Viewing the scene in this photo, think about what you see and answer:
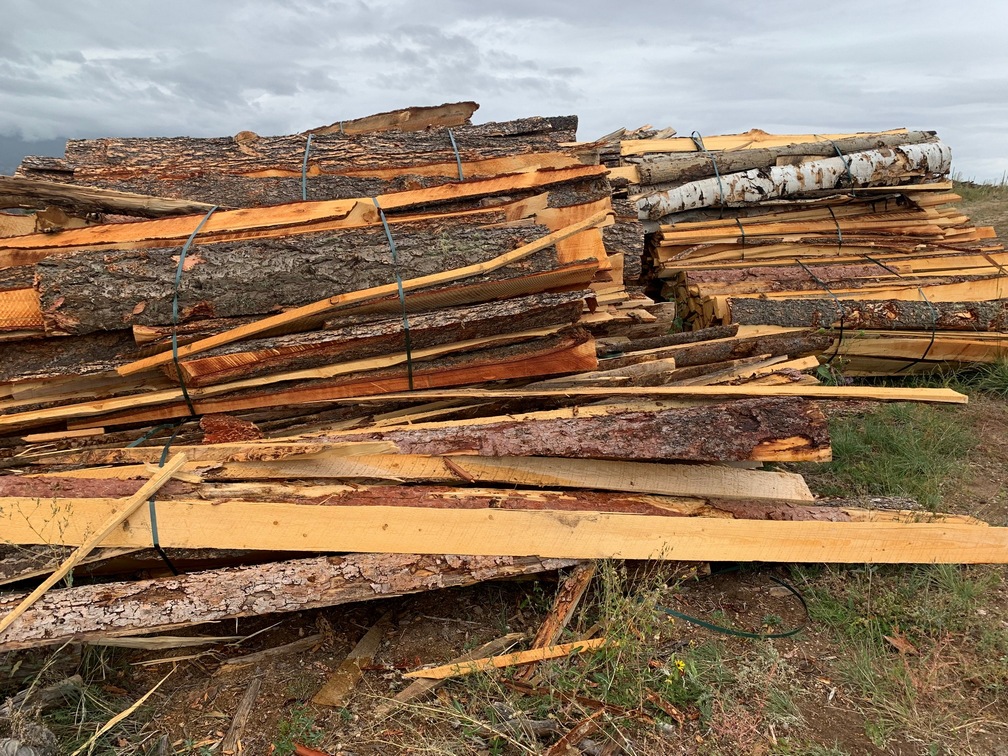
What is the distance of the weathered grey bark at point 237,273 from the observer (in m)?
3.52

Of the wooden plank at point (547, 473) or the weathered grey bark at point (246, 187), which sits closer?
the wooden plank at point (547, 473)

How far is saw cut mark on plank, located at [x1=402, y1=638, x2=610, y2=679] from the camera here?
277 cm

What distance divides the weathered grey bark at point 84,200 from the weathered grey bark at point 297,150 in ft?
2.30

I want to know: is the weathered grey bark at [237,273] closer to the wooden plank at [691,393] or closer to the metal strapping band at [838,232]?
the wooden plank at [691,393]

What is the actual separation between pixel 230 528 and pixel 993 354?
6.12 metres

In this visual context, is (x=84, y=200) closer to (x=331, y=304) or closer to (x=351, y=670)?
(x=331, y=304)

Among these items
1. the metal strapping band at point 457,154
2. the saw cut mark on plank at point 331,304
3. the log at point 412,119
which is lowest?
the saw cut mark on plank at point 331,304

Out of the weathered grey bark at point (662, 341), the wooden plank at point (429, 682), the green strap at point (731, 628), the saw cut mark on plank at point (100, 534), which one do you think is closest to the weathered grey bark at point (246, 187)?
the weathered grey bark at point (662, 341)

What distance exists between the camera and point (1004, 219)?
1064 centimetres

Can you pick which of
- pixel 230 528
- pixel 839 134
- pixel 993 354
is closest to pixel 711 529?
pixel 230 528

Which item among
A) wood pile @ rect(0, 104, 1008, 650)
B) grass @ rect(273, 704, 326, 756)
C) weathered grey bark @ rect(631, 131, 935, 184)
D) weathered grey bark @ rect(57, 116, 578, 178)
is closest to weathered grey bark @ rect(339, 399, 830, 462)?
wood pile @ rect(0, 104, 1008, 650)

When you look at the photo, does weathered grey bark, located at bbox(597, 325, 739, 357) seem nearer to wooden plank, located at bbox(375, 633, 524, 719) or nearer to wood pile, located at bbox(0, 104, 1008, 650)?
wood pile, located at bbox(0, 104, 1008, 650)

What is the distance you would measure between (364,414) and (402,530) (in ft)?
3.38

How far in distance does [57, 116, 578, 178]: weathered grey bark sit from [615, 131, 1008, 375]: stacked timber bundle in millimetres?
1381
